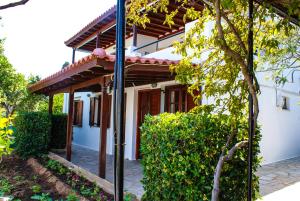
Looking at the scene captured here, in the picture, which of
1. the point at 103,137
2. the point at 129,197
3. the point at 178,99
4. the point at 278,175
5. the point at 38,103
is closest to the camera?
the point at 129,197

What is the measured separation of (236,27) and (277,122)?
8162 millimetres

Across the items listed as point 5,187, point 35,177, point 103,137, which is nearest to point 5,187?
point 5,187

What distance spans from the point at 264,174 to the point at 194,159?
5252mm

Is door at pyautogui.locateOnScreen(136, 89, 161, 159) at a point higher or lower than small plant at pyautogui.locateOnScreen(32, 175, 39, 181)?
higher

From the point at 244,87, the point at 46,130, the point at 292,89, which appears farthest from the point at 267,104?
the point at 46,130

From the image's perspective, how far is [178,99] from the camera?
9.55 meters

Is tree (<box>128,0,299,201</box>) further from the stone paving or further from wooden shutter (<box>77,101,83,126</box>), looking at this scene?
wooden shutter (<box>77,101,83,126</box>)

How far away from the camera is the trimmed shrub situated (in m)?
13.2

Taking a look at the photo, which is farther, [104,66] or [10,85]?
[10,85]

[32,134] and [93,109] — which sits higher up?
[93,109]

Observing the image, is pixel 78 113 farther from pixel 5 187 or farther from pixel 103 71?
pixel 103 71


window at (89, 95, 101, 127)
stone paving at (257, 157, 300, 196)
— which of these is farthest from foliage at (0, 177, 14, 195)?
window at (89, 95, 101, 127)

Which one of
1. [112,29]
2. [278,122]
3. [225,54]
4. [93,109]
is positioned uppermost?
[112,29]

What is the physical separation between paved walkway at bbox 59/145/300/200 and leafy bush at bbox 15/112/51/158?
1515 millimetres
